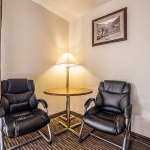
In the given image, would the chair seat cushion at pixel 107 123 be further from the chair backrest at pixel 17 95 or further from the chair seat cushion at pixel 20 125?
the chair backrest at pixel 17 95

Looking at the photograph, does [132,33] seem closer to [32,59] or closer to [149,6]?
[149,6]

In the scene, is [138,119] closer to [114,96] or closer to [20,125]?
[114,96]

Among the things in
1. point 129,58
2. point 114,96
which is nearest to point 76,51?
point 129,58

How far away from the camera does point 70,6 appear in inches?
93.1

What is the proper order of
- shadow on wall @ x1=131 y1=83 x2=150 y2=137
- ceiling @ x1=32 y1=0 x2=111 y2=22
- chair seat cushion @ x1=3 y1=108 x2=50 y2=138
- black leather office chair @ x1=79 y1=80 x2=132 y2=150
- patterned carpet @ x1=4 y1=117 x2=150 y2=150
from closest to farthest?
chair seat cushion @ x1=3 y1=108 x2=50 y2=138 < black leather office chair @ x1=79 y1=80 x2=132 y2=150 < patterned carpet @ x1=4 y1=117 x2=150 y2=150 < shadow on wall @ x1=131 y1=83 x2=150 y2=137 < ceiling @ x1=32 y1=0 x2=111 y2=22

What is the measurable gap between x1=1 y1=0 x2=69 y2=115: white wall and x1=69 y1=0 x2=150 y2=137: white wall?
0.57 metres

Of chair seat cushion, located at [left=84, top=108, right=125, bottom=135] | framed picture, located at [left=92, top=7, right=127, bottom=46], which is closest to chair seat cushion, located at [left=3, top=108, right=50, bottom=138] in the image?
chair seat cushion, located at [left=84, top=108, right=125, bottom=135]

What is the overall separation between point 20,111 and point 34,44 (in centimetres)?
128

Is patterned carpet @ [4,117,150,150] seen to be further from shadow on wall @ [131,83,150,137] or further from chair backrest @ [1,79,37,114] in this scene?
chair backrest @ [1,79,37,114]

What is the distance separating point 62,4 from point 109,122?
2.28m

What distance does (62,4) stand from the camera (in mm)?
2316

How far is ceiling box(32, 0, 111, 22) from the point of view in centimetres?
224

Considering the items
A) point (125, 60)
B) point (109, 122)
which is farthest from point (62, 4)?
point (109, 122)

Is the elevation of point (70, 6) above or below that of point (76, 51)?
above
